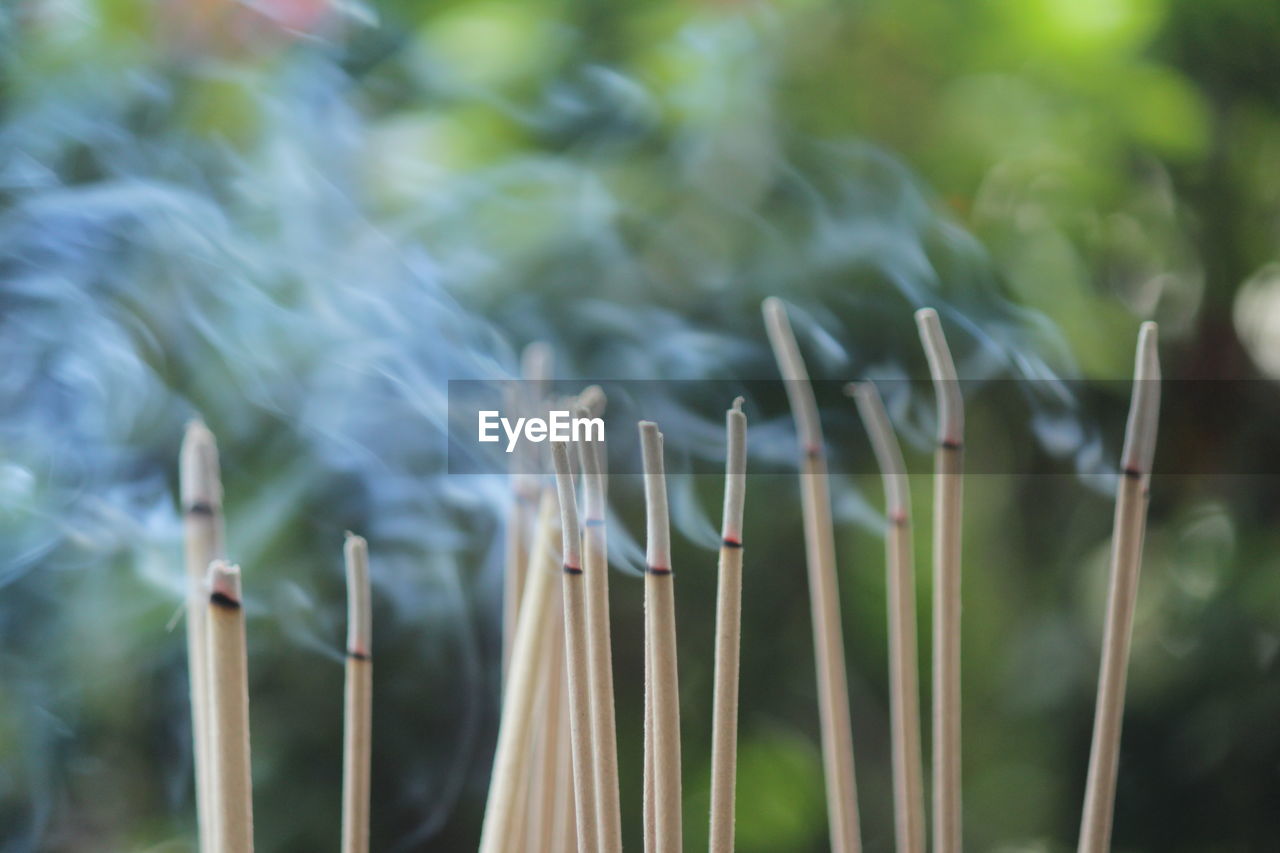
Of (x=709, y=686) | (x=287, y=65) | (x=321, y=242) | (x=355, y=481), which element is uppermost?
(x=287, y=65)

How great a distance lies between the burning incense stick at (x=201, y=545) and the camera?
184 millimetres

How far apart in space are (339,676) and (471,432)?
18 cm

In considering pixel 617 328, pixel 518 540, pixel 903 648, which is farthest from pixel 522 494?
pixel 617 328

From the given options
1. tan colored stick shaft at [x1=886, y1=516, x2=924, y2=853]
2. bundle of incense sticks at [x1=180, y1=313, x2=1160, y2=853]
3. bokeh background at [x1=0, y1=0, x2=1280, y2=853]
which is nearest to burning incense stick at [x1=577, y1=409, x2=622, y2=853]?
bundle of incense sticks at [x1=180, y1=313, x2=1160, y2=853]

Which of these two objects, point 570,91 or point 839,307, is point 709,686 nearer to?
point 839,307

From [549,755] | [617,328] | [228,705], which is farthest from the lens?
[617,328]

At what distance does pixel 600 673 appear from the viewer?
0.21 meters

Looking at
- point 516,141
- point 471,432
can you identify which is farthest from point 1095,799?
point 516,141

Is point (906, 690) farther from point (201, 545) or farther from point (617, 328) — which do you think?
point (617, 328)

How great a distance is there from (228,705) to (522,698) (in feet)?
0.22

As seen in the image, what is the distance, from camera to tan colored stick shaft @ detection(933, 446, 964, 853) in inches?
10.4

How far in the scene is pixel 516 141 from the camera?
0.65 meters

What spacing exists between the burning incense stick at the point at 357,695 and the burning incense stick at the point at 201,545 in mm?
28

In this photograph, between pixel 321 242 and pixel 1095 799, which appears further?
pixel 321 242
